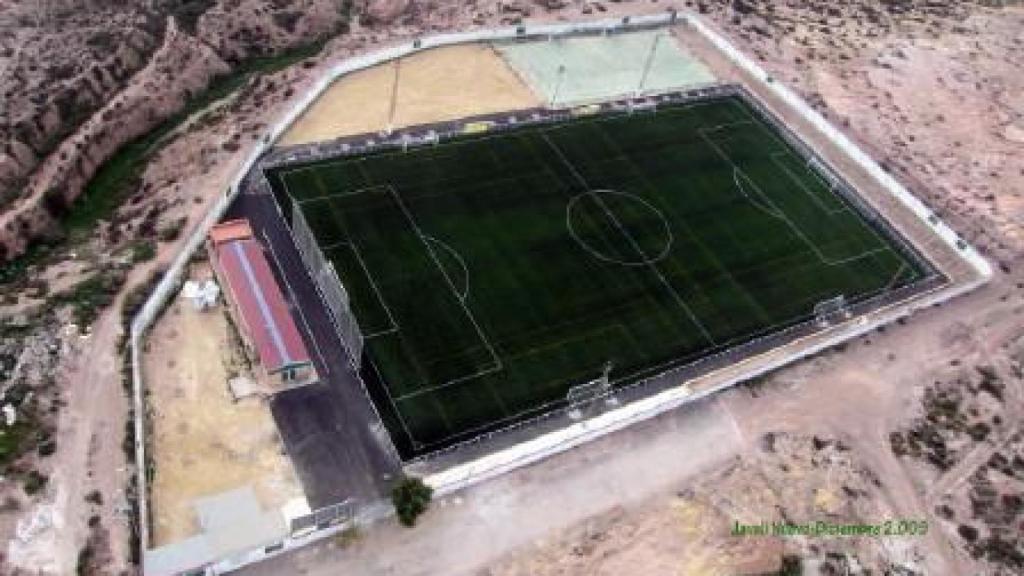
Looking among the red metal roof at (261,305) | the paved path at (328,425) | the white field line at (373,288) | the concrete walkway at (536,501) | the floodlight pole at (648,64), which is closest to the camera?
the concrete walkway at (536,501)

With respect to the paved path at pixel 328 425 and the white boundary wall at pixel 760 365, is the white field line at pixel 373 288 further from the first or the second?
the white boundary wall at pixel 760 365

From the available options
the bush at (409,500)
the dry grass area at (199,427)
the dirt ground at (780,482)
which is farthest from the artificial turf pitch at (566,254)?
the dry grass area at (199,427)

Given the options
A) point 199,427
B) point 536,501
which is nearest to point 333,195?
point 199,427

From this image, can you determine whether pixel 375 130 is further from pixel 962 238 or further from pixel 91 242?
pixel 962 238

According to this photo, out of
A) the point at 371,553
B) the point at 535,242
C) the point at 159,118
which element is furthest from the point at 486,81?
the point at 371,553

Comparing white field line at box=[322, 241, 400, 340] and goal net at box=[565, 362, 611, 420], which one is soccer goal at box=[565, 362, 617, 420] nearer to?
goal net at box=[565, 362, 611, 420]

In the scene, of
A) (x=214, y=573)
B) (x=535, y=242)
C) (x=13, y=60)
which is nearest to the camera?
(x=214, y=573)

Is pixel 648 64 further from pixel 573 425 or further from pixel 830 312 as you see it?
pixel 573 425
